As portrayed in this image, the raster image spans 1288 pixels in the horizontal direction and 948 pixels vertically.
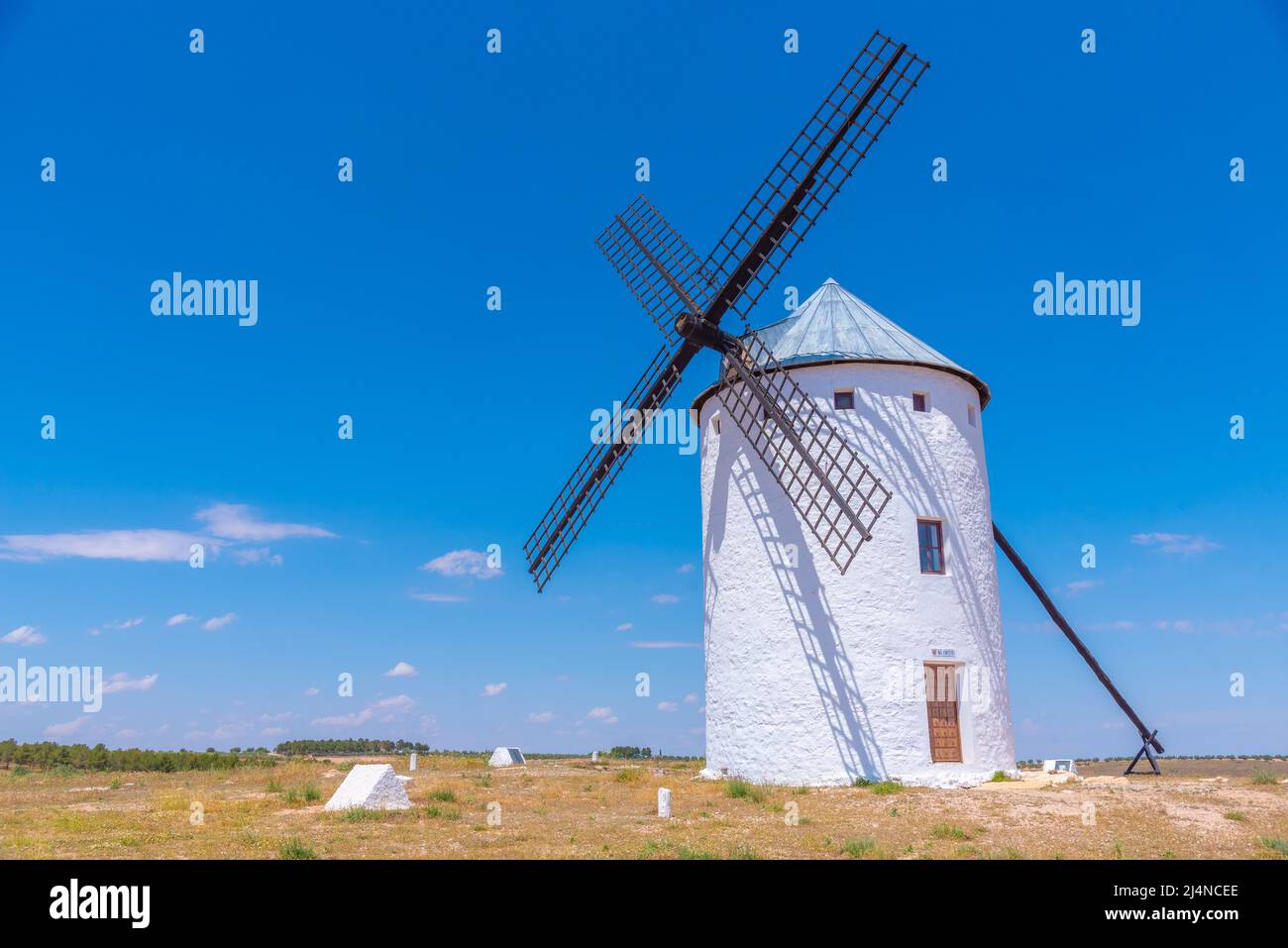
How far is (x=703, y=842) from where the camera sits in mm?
11266

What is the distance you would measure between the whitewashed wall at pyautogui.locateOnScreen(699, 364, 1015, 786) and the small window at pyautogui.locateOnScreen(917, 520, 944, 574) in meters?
0.19

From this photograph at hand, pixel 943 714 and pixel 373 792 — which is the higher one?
pixel 943 714

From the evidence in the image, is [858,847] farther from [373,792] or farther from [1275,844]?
[373,792]

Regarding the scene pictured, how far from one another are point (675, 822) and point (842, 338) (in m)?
12.1

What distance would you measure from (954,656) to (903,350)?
695 centimetres

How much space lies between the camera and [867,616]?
19016mm

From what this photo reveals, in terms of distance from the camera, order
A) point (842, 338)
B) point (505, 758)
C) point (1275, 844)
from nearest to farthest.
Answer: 1. point (1275, 844)
2. point (842, 338)
3. point (505, 758)

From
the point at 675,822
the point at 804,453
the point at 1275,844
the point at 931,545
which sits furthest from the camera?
the point at 931,545

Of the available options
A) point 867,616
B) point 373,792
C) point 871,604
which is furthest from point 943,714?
point 373,792

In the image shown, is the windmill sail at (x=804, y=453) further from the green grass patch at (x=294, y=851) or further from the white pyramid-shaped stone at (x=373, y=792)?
the green grass patch at (x=294, y=851)
